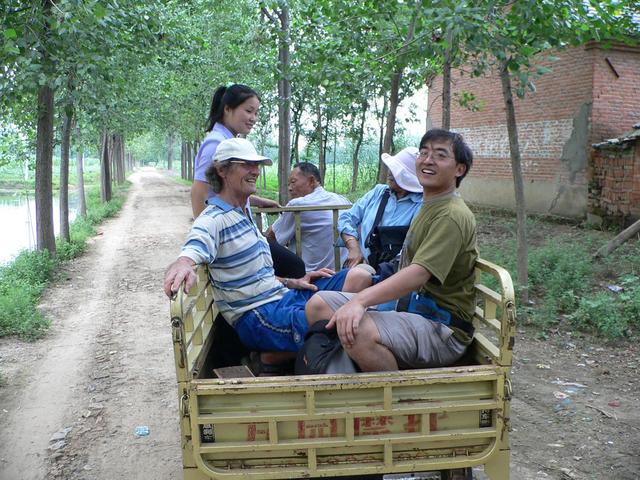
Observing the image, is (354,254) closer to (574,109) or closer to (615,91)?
(574,109)

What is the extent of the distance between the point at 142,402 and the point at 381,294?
10.8ft

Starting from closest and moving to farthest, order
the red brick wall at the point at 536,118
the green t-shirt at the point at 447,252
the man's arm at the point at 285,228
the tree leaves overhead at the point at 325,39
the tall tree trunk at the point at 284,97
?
the green t-shirt at the point at 447,252 < the man's arm at the point at 285,228 < the tree leaves overhead at the point at 325,39 < the tall tree trunk at the point at 284,97 < the red brick wall at the point at 536,118

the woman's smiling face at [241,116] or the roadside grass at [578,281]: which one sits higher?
the woman's smiling face at [241,116]

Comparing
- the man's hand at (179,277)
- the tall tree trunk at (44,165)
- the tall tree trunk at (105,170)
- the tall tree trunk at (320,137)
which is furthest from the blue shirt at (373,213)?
the tall tree trunk at (105,170)

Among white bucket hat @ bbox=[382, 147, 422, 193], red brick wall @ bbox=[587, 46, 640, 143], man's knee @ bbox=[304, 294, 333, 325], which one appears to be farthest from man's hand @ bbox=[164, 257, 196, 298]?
red brick wall @ bbox=[587, 46, 640, 143]

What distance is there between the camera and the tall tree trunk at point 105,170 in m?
20.5

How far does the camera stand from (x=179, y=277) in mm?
2506

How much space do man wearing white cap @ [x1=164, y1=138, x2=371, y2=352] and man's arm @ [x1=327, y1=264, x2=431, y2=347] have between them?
1.65 ft

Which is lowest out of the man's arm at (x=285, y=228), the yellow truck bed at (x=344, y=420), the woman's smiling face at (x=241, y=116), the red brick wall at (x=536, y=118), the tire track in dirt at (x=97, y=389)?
the tire track in dirt at (x=97, y=389)

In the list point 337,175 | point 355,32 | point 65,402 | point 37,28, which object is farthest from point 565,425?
point 337,175

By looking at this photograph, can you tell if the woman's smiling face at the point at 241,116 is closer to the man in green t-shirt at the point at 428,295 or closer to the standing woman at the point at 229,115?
the standing woman at the point at 229,115

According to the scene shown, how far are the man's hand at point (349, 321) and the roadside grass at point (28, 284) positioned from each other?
5.49 m

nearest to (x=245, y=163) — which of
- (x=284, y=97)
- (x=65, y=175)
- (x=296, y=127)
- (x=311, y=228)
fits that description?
(x=311, y=228)

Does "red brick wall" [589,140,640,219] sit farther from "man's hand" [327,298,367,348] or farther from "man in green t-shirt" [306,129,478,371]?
"man's hand" [327,298,367,348]
